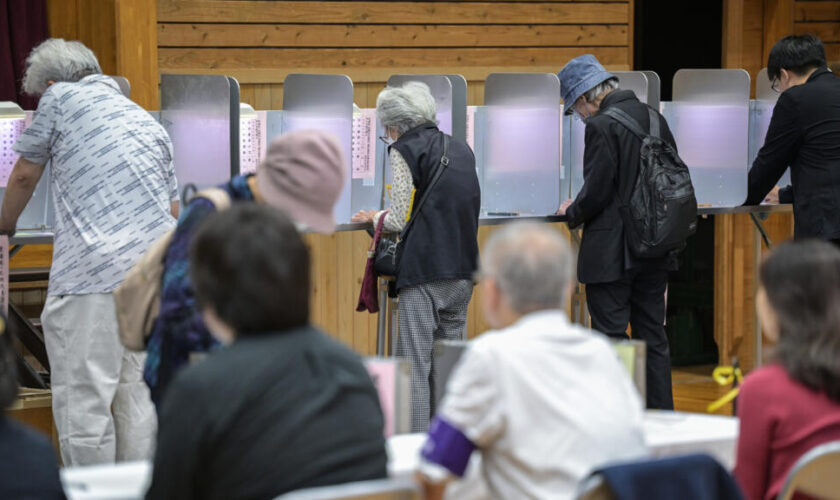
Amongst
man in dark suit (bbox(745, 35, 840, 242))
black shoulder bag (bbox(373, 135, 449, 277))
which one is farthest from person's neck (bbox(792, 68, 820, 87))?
black shoulder bag (bbox(373, 135, 449, 277))

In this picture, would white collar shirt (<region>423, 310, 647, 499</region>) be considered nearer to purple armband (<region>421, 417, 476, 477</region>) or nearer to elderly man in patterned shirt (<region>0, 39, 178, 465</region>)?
purple armband (<region>421, 417, 476, 477</region>)

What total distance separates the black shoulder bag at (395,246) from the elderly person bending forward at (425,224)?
1cm

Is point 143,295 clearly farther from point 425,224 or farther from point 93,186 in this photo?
point 425,224

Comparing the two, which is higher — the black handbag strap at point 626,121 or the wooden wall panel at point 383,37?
the wooden wall panel at point 383,37

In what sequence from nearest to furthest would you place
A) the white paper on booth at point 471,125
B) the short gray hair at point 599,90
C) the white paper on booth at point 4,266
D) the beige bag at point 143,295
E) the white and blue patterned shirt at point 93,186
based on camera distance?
the beige bag at point 143,295 < the white and blue patterned shirt at point 93,186 < the white paper on booth at point 4,266 < the short gray hair at point 599,90 < the white paper on booth at point 471,125

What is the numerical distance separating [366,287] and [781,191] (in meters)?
2.07

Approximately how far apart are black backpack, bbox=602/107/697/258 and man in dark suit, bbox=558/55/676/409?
26 millimetres

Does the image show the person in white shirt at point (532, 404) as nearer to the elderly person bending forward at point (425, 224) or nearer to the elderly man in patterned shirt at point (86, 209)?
the elderly man in patterned shirt at point (86, 209)

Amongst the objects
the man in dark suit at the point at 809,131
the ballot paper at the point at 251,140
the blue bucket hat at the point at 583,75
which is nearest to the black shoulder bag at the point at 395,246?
the blue bucket hat at the point at 583,75

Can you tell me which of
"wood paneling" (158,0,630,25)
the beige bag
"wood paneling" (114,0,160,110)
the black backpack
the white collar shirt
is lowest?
the white collar shirt

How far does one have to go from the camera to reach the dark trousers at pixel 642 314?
4.58 metres

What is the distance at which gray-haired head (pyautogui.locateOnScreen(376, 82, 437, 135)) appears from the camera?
4.48 metres

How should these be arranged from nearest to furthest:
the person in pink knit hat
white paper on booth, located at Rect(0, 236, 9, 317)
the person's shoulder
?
the person's shoulder → the person in pink knit hat → white paper on booth, located at Rect(0, 236, 9, 317)

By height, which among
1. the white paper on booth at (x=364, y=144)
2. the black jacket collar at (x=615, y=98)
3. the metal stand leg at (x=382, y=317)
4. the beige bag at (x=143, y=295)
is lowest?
the metal stand leg at (x=382, y=317)
